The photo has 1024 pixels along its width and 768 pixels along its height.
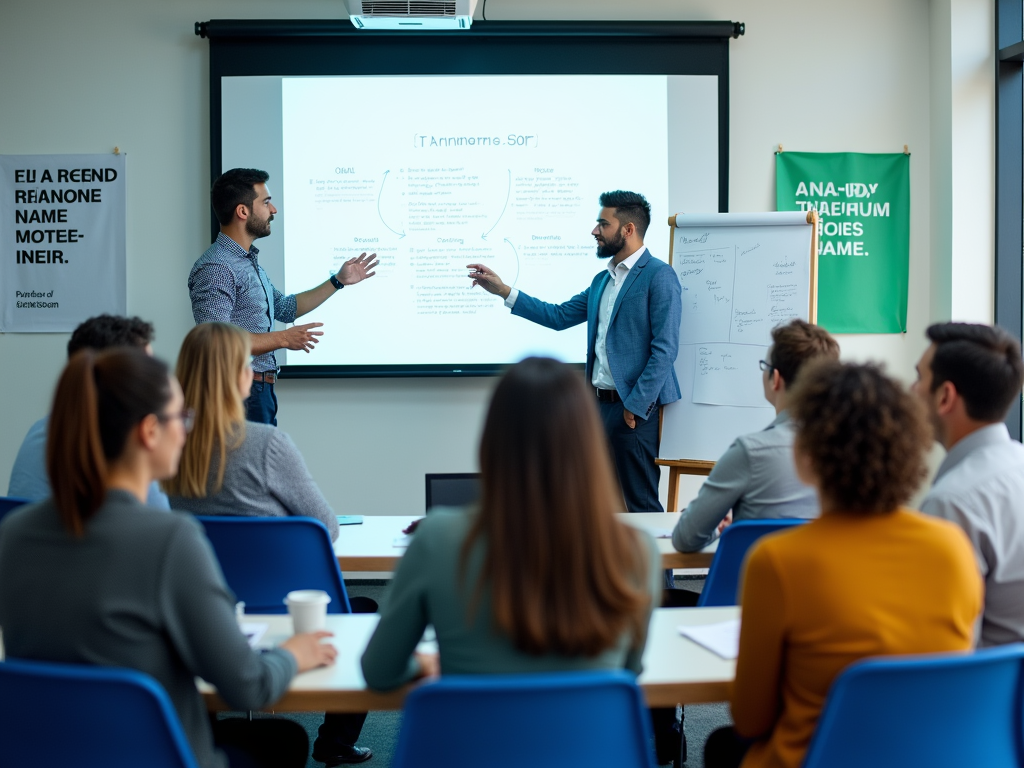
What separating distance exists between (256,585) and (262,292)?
217cm

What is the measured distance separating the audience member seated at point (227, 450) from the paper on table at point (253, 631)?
49cm

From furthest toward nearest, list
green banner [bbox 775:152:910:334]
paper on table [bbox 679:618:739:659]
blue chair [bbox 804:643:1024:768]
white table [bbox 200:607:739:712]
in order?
green banner [bbox 775:152:910:334]
paper on table [bbox 679:618:739:659]
white table [bbox 200:607:739:712]
blue chair [bbox 804:643:1024:768]

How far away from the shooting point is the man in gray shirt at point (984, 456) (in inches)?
64.7

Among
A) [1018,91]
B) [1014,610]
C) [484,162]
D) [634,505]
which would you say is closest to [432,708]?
[1014,610]

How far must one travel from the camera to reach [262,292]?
4.08 metres

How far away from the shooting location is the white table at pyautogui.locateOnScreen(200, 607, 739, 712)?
1.46 metres

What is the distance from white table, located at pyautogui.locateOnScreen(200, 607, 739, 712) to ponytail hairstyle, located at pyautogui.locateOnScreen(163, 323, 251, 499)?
1.93 ft

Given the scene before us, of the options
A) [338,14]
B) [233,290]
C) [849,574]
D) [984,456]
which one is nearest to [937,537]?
[849,574]

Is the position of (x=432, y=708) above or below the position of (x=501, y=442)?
below

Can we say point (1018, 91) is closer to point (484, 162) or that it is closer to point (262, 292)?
point (484, 162)

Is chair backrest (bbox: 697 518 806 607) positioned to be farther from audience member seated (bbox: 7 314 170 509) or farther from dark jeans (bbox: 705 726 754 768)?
audience member seated (bbox: 7 314 170 509)

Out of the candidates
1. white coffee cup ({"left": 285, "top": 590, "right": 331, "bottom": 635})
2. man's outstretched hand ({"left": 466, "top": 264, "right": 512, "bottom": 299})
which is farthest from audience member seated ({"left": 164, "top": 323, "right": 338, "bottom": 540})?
man's outstretched hand ({"left": 466, "top": 264, "right": 512, "bottom": 299})

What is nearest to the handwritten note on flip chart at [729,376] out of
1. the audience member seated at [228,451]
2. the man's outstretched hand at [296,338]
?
the man's outstretched hand at [296,338]

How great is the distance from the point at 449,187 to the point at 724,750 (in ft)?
10.9
